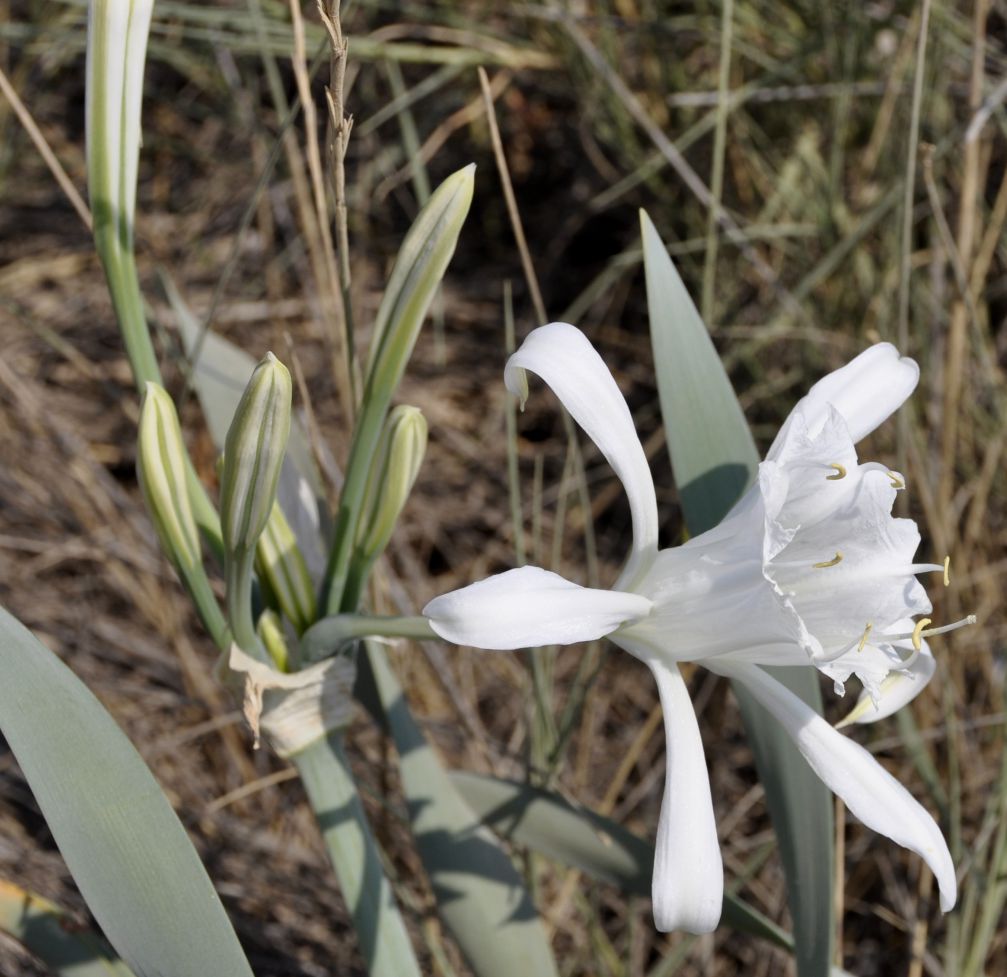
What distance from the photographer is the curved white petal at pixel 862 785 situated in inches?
24.0

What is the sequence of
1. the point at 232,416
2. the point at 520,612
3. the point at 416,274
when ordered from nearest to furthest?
the point at 520,612 → the point at 416,274 → the point at 232,416

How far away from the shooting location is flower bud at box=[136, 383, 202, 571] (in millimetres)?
623

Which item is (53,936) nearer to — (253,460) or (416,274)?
(253,460)

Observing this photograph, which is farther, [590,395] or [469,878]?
[469,878]

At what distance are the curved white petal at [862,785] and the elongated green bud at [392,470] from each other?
0.77 ft

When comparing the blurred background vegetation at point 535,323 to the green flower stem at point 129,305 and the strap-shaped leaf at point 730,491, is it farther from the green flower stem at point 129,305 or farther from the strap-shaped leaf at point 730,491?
the green flower stem at point 129,305

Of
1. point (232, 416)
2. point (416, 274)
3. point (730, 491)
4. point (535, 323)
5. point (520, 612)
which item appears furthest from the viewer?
point (535, 323)

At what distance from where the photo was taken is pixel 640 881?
0.83 metres

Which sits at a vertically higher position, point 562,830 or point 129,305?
point 129,305

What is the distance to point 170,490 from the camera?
25.1 inches

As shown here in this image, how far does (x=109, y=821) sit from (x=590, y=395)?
1.17 feet

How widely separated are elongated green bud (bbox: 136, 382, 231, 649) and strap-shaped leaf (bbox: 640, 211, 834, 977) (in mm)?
310

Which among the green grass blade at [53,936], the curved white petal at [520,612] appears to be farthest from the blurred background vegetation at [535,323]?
the curved white petal at [520,612]

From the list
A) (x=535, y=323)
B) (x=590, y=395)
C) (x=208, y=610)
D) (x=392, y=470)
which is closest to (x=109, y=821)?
(x=208, y=610)
